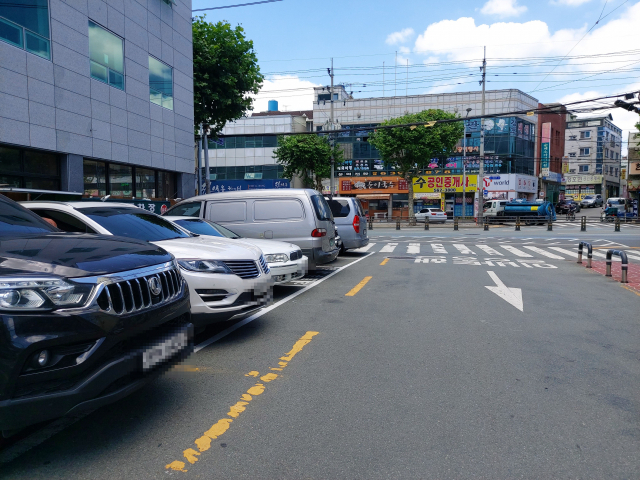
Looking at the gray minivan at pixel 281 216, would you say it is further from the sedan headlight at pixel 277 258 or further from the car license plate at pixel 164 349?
the car license plate at pixel 164 349

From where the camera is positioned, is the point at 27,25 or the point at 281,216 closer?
the point at 281,216

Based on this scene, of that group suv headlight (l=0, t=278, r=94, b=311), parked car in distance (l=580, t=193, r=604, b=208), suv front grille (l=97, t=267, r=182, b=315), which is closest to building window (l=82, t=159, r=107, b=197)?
suv front grille (l=97, t=267, r=182, b=315)

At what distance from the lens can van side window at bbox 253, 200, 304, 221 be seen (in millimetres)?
10594

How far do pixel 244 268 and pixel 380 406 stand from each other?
2706 mm

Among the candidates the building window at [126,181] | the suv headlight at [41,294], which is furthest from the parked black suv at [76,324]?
the building window at [126,181]

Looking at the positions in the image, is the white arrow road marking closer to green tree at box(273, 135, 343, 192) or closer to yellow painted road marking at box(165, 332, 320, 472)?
yellow painted road marking at box(165, 332, 320, 472)

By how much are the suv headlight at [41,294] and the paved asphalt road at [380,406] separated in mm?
1071

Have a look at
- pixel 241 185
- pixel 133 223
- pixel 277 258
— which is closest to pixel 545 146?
pixel 241 185

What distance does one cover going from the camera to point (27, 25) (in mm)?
12867

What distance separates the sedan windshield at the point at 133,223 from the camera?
19.1ft

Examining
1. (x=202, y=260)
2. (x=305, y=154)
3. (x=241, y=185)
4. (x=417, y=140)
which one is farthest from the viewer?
(x=305, y=154)

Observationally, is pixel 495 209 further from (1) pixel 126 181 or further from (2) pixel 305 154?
(1) pixel 126 181

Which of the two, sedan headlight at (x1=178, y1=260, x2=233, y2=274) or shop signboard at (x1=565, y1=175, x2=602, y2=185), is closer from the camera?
sedan headlight at (x1=178, y1=260, x2=233, y2=274)

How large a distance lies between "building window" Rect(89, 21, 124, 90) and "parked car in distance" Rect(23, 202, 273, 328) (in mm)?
11317
